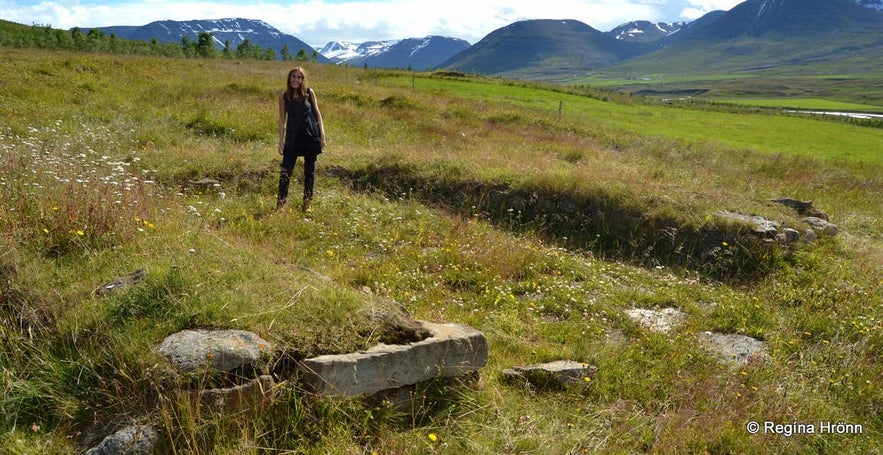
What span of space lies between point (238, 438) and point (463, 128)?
1815 centimetres

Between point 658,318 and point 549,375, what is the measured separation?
9.53 feet

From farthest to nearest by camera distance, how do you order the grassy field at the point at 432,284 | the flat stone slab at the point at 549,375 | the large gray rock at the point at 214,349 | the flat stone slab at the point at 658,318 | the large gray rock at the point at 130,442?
the flat stone slab at the point at 658,318 < the flat stone slab at the point at 549,375 < the grassy field at the point at 432,284 < the large gray rock at the point at 214,349 < the large gray rock at the point at 130,442

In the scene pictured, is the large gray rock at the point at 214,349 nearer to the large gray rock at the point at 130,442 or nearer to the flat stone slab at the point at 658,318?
the large gray rock at the point at 130,442

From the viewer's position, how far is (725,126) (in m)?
30.1

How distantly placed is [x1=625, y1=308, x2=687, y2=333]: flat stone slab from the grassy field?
0.17 metres

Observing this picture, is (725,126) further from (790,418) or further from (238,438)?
(238,438)

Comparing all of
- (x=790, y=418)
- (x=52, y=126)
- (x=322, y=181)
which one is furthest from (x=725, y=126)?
(x=52, y=126)

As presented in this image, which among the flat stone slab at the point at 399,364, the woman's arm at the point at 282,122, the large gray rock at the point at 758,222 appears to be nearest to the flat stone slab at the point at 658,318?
the flat stone slab at the point at 399,364

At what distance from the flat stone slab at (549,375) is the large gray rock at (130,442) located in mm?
3307

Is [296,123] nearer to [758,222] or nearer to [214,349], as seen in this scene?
[214,349]

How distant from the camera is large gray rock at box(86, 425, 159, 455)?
404cm

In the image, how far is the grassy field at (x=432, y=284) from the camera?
4.63 metres

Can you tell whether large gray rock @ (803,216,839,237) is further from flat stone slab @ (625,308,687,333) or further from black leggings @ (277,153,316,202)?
black leggings @ (277,153,316,202)

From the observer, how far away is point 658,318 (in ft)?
25.8
